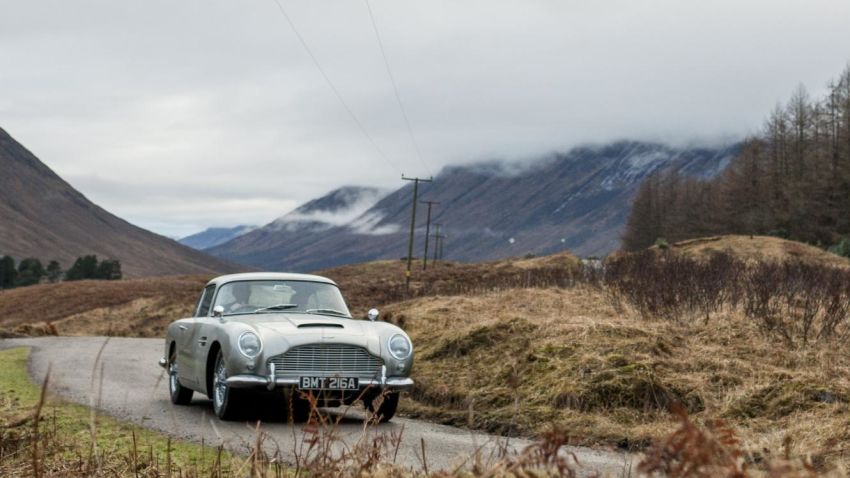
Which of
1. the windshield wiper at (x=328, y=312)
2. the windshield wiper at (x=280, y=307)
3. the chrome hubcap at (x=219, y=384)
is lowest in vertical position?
the chrome hubcap at (x=219, y=384)

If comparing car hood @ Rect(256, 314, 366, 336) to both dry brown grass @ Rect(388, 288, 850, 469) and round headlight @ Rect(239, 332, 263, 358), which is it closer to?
round headlight @ Rect(239, 332, 263, 358)

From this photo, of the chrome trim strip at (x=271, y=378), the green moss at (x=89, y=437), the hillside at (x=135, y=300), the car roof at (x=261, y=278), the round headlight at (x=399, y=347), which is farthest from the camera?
the hillside at (x=135, y=300)

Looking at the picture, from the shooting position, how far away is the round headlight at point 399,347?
1079cm

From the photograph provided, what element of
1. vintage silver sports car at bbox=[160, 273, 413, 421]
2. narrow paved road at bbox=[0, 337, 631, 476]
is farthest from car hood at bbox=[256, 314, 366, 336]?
narrow paved road at bbox=[0, 337, 631, 476]

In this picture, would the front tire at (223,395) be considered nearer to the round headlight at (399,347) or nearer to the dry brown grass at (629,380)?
the round headlight at (399,347)

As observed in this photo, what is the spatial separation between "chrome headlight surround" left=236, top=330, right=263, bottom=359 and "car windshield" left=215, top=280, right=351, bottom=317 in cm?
122

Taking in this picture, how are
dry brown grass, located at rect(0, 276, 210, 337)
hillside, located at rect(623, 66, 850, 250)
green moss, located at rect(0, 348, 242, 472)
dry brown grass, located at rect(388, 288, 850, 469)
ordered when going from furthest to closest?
hillside, located at rect(623, 66, 850, 250) < dry brown grass, located at rect(0, 276, 210, 337) < dry brown grass, located at rect(388, 288, 850, 469) < green moss, located at rect(0, 348, 242, 472)

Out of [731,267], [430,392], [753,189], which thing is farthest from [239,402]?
[753,189]

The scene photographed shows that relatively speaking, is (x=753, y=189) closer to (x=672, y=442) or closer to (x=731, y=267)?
(x=731, y=267)

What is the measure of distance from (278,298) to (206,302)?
1140mm

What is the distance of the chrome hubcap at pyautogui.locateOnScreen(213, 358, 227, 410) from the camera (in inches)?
417

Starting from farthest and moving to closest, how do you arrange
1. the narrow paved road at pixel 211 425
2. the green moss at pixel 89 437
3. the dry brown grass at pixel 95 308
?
the dry brown grass at pixel 95 308 → the narrow paved road at pixel 211 425 → the green moss at pixel 89 437

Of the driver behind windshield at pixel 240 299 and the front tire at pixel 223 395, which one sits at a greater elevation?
the driver behind windshield at pixel 240 299

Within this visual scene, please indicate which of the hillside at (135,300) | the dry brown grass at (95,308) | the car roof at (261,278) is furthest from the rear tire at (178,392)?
the dry brown grass at (95,308)
